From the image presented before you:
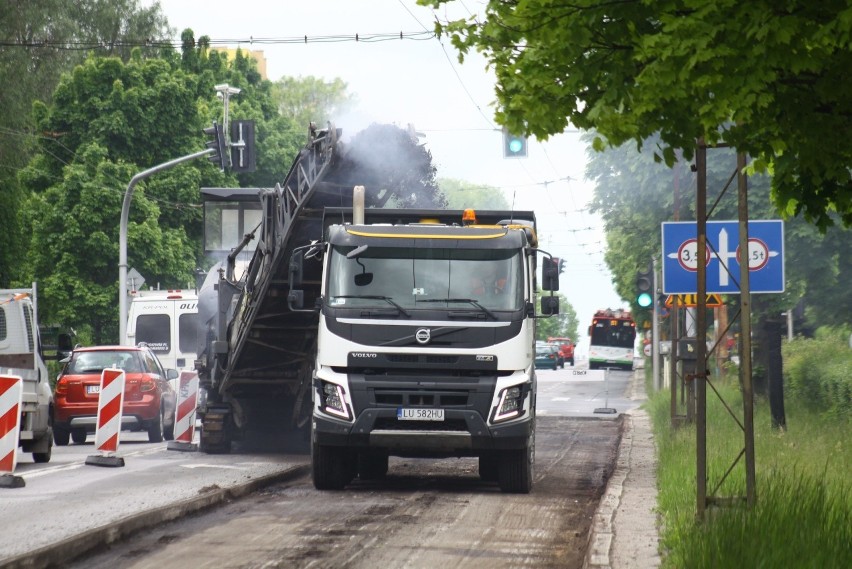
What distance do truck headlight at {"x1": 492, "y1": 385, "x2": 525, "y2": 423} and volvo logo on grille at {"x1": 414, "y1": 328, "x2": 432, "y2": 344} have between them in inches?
36.9

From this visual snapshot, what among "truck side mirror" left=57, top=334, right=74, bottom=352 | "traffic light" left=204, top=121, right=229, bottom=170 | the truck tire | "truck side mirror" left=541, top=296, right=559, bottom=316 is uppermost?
"traffic light" left=204, top=121, right=229, bottom=170

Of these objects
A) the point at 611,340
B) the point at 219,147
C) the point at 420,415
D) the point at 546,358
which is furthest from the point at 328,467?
the point at 546,358

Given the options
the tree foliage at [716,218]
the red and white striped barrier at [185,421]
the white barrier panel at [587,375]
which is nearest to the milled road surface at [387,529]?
the red and white striped barrier at [185,421]

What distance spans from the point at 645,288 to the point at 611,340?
2191 inches

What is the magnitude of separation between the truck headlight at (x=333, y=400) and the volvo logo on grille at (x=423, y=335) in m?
0.94

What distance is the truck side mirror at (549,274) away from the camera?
15555 mm

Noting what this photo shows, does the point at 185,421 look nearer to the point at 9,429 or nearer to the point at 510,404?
the point at 9,429

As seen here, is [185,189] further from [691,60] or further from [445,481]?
[691,60]

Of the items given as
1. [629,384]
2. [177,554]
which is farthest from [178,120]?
[177,554]

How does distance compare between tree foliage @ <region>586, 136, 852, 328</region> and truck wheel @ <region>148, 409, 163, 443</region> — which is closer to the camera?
truck wheel @ <region>148, 409, 163, 443</region>

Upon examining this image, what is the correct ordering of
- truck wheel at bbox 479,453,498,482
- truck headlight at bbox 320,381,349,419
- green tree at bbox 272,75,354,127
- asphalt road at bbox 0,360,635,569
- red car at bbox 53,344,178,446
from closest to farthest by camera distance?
asphalt road at bbox 0,360,635,569
truck headlight at bbox 320,381,349,419
truck wheel at bbox 479,453,498,482
red car at bbox 53,344,178,446
green tree at bbox 272,75,354,127

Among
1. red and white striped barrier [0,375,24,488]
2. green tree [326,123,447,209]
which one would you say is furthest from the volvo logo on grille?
red and white striped barrier [0,375,24,488]

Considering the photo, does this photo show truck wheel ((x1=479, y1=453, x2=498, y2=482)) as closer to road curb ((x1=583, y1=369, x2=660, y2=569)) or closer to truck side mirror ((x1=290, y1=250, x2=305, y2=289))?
road curb ((x1=583, y1=369, x2=660, y2=569))

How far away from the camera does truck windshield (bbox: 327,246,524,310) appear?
49.2 ft
